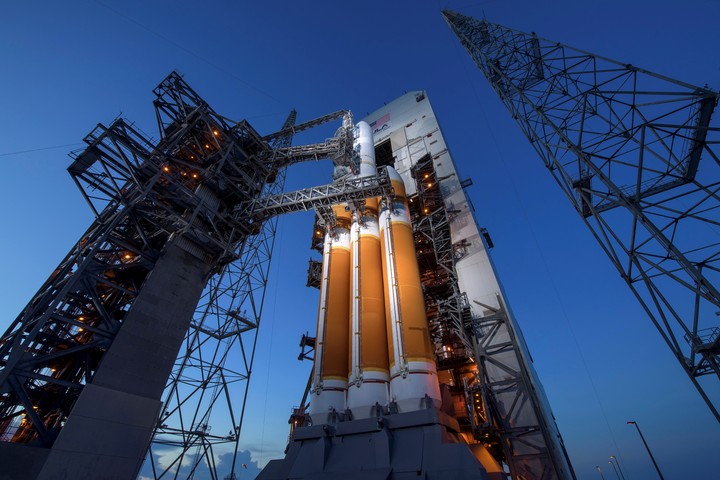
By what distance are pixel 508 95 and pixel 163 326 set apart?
951 inches

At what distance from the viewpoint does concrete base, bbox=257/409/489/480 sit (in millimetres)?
9773

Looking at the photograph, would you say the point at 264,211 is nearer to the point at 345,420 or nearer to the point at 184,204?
the point at 184,204

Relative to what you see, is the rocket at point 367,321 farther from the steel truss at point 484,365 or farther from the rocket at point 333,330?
the steel truss at point 484,365

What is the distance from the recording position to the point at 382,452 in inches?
429

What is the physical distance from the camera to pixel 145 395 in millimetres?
15000

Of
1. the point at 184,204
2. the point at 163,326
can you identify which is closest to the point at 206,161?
the point at 184,204

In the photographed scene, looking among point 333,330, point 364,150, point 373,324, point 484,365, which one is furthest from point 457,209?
point 333,330

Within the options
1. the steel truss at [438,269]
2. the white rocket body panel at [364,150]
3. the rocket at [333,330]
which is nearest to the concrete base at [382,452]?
the rocket at [333,330]

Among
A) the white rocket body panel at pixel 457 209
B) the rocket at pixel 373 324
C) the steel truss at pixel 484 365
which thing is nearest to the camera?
the rocket at pixel 373 324

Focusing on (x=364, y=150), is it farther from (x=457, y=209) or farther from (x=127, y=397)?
(x=127, y=397)

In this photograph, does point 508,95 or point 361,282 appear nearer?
point 361,282

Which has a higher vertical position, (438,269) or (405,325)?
(438,269)

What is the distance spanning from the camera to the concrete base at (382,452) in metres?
9.77

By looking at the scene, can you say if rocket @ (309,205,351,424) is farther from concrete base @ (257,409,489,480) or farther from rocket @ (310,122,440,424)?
concrete base @ (257,409,489,480)
